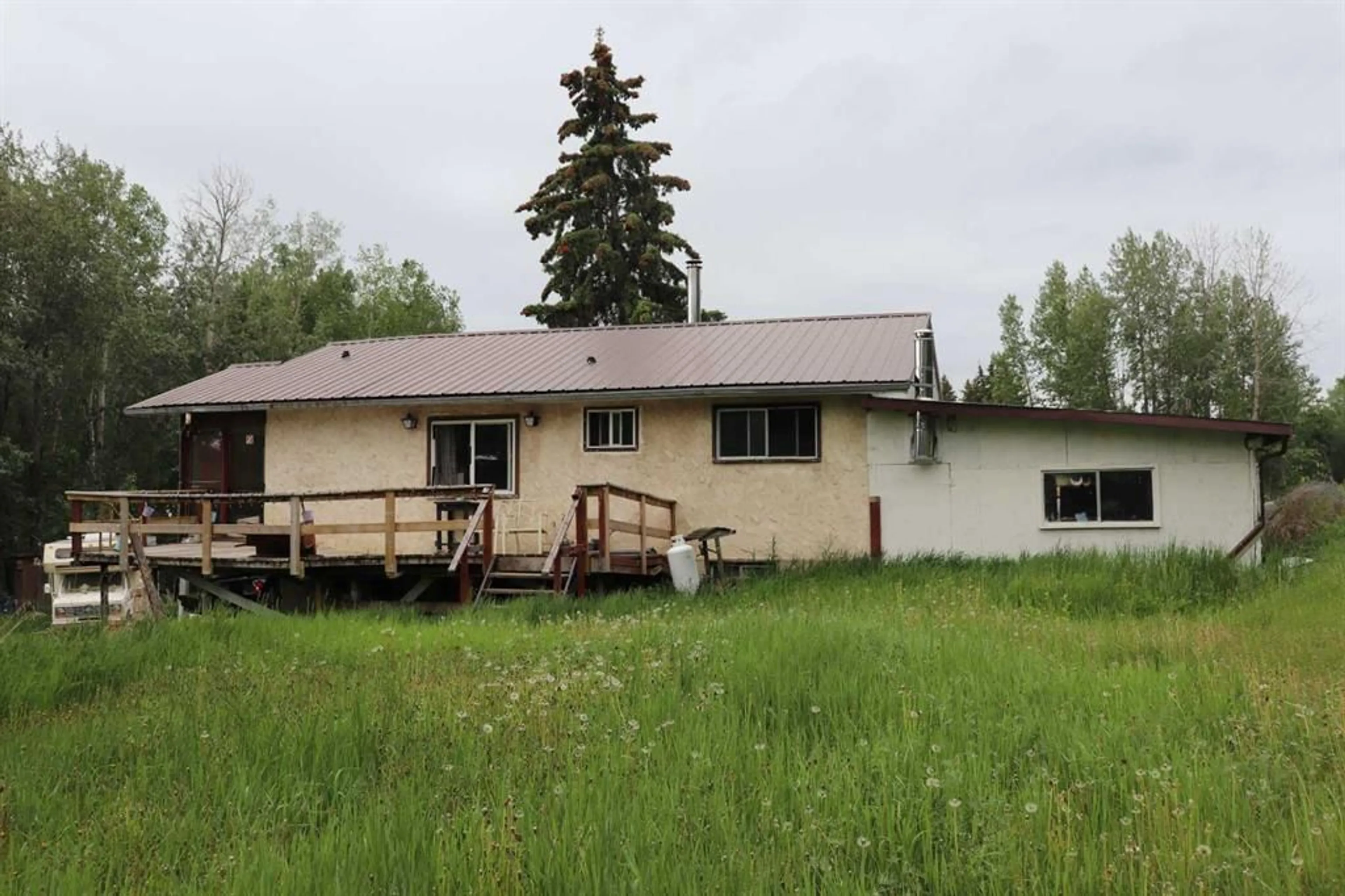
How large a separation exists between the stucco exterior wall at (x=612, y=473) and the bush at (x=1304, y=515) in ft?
26.6

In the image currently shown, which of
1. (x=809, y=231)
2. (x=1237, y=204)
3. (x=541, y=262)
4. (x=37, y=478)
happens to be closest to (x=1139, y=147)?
(x=809, y=231)

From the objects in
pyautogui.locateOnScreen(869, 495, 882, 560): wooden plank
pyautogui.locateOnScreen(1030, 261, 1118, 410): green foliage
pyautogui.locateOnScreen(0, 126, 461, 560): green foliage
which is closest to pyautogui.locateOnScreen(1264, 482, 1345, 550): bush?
pyautogui.locateOnScreen(869, 495, 882, 560): wooden plank

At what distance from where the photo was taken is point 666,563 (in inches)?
585

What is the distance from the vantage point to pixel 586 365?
55.2 ft

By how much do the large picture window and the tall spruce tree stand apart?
1640cm

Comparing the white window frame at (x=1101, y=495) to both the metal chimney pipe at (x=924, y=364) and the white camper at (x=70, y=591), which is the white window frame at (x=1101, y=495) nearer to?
the metal chimney pipe at (x=924, y=364)

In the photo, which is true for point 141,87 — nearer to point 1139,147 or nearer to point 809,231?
point 809,231

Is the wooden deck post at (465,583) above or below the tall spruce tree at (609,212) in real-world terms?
below

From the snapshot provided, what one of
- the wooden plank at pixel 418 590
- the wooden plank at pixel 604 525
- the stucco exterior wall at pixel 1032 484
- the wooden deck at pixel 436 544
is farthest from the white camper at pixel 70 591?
the stucco exterior wall at pixel 1032 484

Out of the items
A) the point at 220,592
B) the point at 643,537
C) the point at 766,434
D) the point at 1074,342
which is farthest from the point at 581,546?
the point at 1074,342

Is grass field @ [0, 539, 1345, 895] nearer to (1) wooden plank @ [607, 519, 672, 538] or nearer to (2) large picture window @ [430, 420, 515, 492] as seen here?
(1) wooden plank @ [607, 519, 672, 538]

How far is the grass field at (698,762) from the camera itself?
10.1ft

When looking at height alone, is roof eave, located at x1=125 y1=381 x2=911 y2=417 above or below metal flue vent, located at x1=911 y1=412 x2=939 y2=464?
above

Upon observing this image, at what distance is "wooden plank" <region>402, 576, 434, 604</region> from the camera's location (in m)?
13.3
